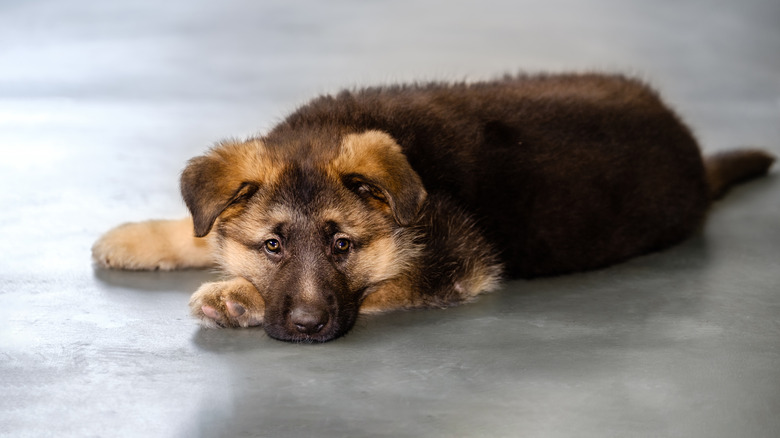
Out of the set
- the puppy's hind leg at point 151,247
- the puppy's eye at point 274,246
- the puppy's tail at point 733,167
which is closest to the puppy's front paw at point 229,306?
the puppy's eye at point 274,246

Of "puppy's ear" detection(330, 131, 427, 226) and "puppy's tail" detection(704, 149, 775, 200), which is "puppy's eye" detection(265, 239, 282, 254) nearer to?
"puppy's ear" detection(330, 131, 427, 226)

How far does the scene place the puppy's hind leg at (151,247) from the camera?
6.00 metres

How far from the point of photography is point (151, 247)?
19.7ft

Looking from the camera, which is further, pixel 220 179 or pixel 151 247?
pixel 151 247

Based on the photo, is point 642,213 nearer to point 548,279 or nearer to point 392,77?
point 548,279

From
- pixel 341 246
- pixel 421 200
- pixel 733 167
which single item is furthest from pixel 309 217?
pixel 733 167

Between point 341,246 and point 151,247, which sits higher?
point 341,246

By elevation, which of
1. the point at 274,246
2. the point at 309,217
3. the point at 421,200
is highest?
the point at 421,200

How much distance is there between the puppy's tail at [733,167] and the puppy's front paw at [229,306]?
11.9 feet

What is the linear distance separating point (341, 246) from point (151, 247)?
144 cm

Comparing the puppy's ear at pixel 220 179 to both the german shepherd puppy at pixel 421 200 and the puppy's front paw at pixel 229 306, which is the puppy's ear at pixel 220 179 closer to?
the german shepherd puppy at pixel 421 200

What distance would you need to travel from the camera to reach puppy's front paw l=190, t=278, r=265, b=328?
5.10 m

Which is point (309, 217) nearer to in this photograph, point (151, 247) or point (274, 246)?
point (274, 246)

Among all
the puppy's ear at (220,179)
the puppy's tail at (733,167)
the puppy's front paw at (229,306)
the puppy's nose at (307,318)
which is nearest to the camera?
the puppy's nose at (307,318)
